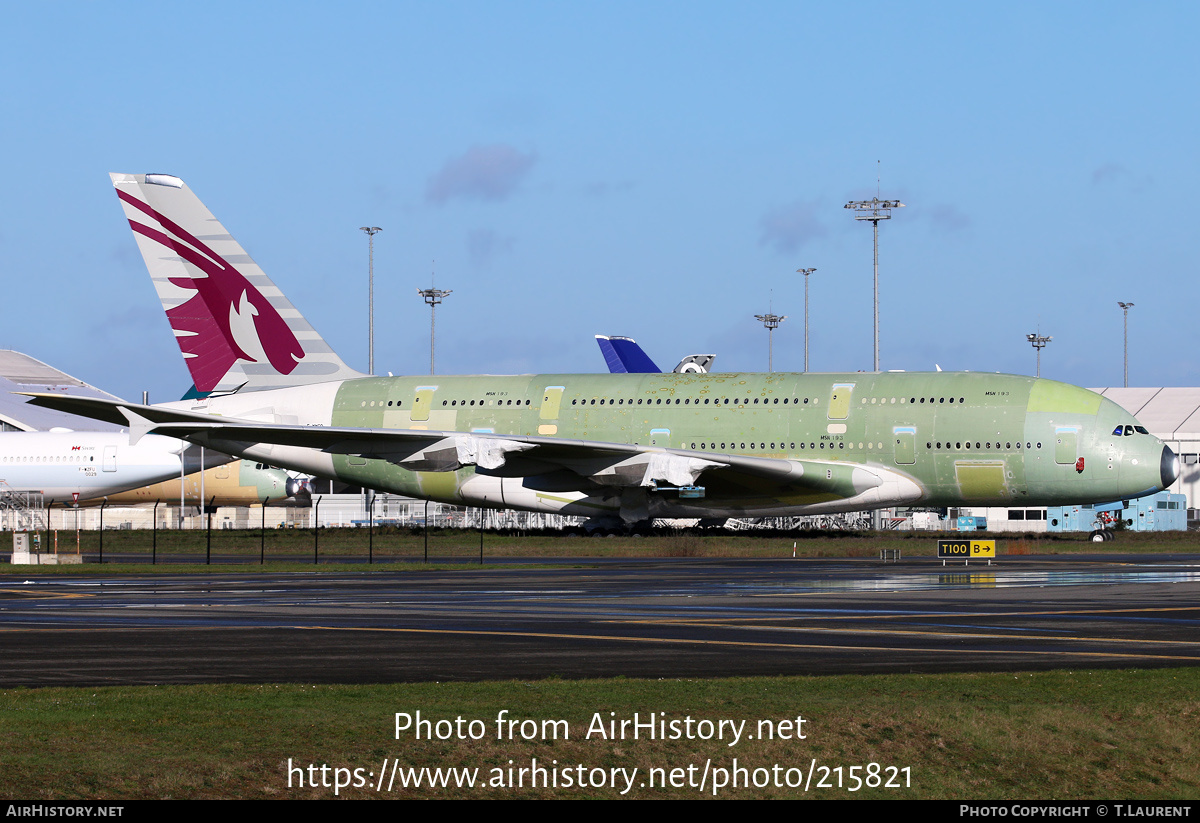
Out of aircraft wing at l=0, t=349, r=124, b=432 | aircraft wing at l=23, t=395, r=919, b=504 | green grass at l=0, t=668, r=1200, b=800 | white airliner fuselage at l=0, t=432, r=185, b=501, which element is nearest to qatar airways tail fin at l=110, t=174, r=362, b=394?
aircraft wing at l=23, t=395, r=919, b=504

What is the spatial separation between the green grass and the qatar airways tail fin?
42137 millimetres

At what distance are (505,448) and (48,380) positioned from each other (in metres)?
123

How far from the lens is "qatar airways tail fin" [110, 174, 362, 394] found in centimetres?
5281

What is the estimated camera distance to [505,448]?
146ft

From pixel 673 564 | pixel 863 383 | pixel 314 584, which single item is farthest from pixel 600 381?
pixel 314 584

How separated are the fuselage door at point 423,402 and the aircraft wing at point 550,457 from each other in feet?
16.7

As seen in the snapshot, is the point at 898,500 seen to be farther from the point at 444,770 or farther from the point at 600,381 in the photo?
the point at 444,770

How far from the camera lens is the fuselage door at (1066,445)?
147 feet

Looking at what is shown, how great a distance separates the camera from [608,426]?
49781 millimetres

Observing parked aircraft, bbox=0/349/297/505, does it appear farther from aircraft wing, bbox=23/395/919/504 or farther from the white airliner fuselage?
aircraft wing, bbox=23/395/919/504

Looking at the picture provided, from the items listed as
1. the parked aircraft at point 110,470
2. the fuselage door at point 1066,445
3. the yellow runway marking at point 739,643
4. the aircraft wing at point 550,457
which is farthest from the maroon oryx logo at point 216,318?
the yellow runway marking at point 739,643

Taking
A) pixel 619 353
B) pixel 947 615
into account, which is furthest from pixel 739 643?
pixel 619 353

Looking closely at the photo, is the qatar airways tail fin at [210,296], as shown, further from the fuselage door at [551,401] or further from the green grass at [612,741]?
the green grass at [612,741]

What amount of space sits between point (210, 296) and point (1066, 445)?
3011cm
